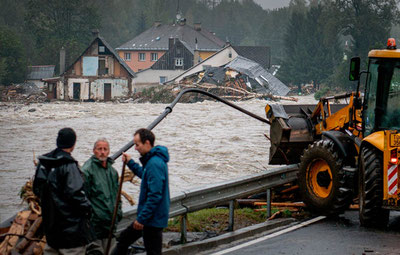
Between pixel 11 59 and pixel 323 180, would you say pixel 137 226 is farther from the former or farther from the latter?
pixel 11 59

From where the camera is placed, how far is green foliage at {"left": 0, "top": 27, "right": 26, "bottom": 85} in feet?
279

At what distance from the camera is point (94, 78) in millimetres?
79688

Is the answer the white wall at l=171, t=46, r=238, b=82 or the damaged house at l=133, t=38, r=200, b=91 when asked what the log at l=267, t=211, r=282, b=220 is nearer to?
the white wall at l=171, t=46, r=238, b=82

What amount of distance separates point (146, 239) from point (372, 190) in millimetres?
4636

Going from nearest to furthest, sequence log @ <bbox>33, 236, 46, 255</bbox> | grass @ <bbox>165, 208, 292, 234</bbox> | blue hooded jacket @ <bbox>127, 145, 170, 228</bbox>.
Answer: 1. blue hooded jacket @ <bbox>127, 145, 170, 228</bbox>
2. log @ <bbox>33, 236, 46, 255</bbox>
3. grass @ <bbox>165, 208, 292, 234</bbox>

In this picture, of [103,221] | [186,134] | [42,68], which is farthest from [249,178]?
[42,68]

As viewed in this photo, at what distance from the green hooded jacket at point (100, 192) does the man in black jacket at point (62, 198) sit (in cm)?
45

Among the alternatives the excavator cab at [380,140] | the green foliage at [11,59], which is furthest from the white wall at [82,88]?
the excavator cab at [380,140]

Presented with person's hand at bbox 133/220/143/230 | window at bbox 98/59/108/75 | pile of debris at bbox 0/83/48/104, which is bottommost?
pile of debris at bbox 0/83/48/104

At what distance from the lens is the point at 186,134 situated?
123 ft

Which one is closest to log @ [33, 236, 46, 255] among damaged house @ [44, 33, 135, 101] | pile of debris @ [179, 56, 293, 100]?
pile of debris @ [179, 56, 293, 100]

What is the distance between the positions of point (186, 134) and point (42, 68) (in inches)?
2342

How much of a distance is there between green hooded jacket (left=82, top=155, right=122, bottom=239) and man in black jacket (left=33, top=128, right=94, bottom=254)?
1.47 feet

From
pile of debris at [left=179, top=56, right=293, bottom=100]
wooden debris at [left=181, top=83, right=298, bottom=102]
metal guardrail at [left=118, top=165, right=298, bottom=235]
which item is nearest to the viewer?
metal guardrail at [left=118, top=165, right=298, bottom=235]
